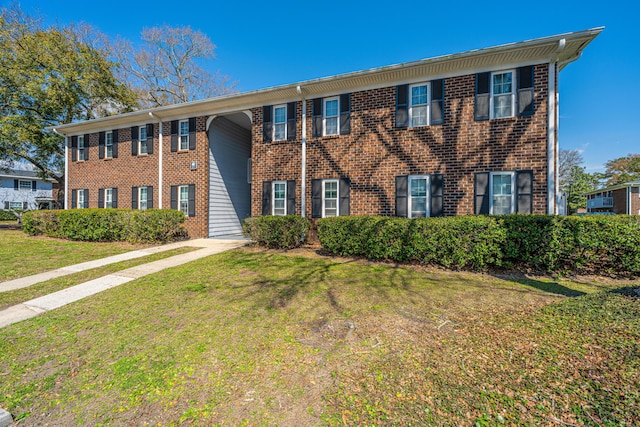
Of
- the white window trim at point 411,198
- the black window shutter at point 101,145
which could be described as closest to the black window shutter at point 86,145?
the black window shutter at point 101,145

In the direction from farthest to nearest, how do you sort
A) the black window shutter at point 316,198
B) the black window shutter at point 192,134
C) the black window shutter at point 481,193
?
the black window shutter at point 192,134, the black window shutter at point 316,198, the black window shutter at point 481,193

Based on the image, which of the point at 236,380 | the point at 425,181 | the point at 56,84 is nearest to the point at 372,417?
the point at 236,380

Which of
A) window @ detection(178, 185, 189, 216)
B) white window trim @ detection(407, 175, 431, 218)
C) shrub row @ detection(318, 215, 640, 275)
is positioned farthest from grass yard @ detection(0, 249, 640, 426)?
window @ detection(178, 185, 189, 216)

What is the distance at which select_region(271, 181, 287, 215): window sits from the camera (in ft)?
35.4

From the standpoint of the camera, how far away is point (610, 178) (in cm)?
3853

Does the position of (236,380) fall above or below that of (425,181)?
below

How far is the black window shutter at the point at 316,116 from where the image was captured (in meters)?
10.2

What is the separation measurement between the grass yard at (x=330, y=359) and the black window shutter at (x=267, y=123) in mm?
7719

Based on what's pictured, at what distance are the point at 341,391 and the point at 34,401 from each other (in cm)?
271

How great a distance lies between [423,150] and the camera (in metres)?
8.97

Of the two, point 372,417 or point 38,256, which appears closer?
point 372,417

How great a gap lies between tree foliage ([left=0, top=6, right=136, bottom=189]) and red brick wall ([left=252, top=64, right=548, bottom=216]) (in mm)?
14936

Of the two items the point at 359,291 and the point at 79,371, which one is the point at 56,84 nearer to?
the point at 79,371

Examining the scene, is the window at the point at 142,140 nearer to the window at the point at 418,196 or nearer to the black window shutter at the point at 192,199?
the black window shutter at the point at 192,199
